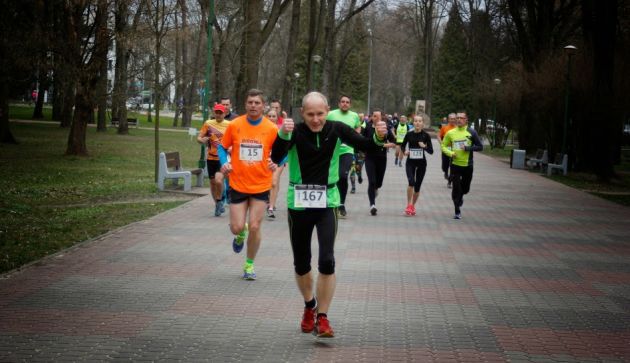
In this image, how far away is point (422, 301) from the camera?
311 inches

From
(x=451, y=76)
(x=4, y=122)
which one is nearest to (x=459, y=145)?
(x=4, y=122)

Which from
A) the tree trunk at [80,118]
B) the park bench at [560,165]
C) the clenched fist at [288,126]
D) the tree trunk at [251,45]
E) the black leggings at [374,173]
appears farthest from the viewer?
the park bench at [560,165]

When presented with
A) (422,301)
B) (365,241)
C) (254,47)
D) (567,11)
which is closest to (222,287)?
(422,301)

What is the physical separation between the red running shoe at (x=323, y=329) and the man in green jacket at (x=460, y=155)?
9247 millimetres

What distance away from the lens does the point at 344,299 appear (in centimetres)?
791

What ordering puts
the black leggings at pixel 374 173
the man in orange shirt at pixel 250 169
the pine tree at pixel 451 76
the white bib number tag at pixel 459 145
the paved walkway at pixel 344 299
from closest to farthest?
the paved walkway at pixel 344 299 < the man in orange shirt at pixel 250 169 < the white bib number tag at pixel 459 145 < the black leggings at pixel 374 173 < the pine tree at pixel 451 76

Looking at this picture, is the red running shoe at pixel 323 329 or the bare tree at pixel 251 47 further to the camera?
the bare tree at pixel 251 47

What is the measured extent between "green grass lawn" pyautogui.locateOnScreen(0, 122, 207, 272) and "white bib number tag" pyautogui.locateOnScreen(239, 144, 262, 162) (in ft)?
9.16

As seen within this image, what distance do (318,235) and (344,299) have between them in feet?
5.61

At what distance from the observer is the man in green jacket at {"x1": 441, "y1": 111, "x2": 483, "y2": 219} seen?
49.9 ft

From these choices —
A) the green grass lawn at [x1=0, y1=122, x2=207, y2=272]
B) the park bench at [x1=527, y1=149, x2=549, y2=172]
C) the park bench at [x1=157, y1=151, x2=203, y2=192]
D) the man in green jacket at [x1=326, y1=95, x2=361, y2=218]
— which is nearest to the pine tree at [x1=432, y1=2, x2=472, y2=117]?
the park bench at [x1=527, y1=149, x2=549, y2=172]

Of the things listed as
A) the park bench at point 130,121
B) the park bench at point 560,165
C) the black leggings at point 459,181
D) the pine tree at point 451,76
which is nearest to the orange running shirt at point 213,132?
the black leggings at point 459,181

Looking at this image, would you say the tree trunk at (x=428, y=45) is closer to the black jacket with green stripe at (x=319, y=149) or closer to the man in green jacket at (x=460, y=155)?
the man in green jacket at (x=460, y=155)

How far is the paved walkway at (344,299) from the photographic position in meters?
6.11
